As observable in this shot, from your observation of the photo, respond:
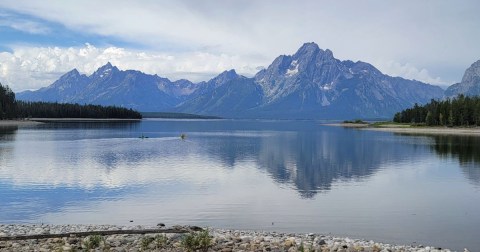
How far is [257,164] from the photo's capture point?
7344 cm

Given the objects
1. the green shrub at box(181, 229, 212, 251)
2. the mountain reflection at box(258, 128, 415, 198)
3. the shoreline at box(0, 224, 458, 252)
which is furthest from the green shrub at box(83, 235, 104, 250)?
the mountain reflection at box(258, 128, 415, 198)

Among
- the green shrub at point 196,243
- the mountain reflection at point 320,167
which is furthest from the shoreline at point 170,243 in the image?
the mountain reflection at point 320,167

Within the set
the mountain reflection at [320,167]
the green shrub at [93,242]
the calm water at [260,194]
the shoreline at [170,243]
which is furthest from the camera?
the mountain reflection at [320,167]

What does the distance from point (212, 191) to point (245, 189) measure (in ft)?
11.9

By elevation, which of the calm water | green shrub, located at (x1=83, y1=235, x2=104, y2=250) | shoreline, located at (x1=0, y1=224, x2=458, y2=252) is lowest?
the calm water

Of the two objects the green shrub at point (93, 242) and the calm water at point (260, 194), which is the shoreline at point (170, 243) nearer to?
the green shrub at point (93, 242)

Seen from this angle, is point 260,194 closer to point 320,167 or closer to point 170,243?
point 170,243

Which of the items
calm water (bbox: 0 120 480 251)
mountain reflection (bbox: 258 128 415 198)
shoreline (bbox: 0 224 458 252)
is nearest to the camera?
shoreline (bbox: 0 224 458 252)

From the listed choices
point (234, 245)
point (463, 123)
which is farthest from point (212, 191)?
point (463, 123)

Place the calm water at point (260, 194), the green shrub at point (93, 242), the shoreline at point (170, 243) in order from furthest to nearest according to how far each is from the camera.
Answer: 1. the calm water at point (260, 194)
2. the shoreline at point (170, 243)
3. the green shrub at point (93, 242)

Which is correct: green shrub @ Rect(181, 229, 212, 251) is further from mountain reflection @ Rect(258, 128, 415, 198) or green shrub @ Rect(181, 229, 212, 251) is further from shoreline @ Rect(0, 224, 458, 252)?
mountain reflection @ Rect(258, 128, 415, 198)

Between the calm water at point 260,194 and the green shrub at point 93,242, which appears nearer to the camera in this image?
the green shrub at point 93,242

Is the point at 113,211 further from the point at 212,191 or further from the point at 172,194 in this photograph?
the point at 212,191

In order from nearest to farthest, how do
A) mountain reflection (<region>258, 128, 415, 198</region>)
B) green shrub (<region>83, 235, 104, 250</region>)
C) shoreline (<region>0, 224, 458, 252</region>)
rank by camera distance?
green shrub (<region>83, 235, 104, 250</region>) < shoreline (<region>0, 224, 458, 252</region>) < mountain reflection (<region>258, 128, 415, 198</region>)
